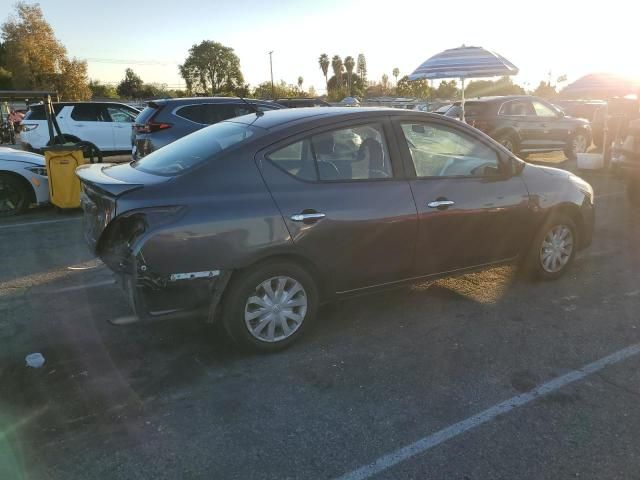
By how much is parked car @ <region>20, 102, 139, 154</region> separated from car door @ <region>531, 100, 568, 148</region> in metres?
10.9

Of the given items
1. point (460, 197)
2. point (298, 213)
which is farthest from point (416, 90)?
point (298, 213)

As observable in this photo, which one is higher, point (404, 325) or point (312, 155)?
point (312, 155)

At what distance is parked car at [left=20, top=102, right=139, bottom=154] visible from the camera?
14047 millimetres

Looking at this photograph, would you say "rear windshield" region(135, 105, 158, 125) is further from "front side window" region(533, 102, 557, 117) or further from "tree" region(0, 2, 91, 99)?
"tree" region(0, 2, 91, 99)

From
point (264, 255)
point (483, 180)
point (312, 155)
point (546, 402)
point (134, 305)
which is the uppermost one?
point (312, 155)

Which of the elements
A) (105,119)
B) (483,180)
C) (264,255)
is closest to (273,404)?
(264,255)

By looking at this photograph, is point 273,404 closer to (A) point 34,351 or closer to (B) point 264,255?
(B) point 264,255

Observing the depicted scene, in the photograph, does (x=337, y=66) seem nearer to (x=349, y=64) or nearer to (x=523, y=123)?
(x=349, y=64)

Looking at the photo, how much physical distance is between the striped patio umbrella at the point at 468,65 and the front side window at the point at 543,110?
237 centimetres

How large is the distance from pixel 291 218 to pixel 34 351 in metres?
2.05

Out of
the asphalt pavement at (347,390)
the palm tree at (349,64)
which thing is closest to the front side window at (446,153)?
the asphalt pavement at (347,390)

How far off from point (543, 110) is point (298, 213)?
12507 millimetres

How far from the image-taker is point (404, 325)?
14.1ft

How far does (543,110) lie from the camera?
1416cm
